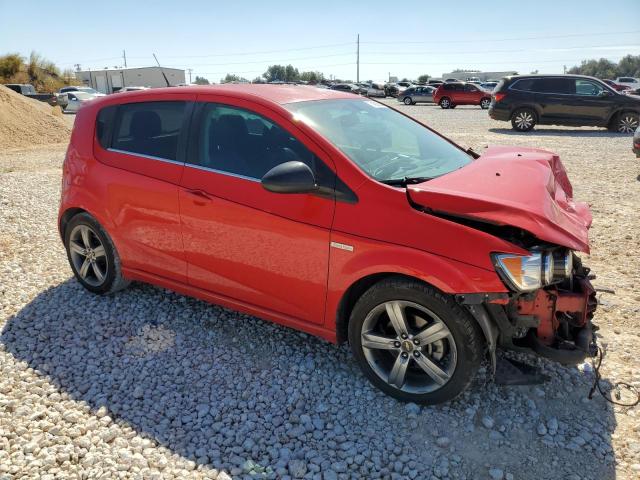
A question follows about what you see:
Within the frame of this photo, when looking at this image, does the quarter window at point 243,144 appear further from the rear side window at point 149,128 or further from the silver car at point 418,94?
the silver car at point 418,94

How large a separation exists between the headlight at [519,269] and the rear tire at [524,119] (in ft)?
51.3

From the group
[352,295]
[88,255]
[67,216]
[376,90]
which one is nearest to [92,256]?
[88,255]

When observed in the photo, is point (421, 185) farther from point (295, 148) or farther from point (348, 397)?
point (348, 397)

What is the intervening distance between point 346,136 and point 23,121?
1756cm

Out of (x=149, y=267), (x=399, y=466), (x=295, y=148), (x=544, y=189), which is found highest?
(x=295, y=148)

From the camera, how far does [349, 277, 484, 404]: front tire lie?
9.05 feet

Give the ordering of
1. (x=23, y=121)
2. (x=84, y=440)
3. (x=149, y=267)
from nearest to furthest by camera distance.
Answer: (x=84, y=440), (x=149, y=267), (x=23, y=121)

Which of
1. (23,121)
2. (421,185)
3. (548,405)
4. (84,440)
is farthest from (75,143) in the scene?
(23,121)

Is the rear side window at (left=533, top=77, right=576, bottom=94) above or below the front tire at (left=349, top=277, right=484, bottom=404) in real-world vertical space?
above

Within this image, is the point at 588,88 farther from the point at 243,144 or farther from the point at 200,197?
the point at 200,197

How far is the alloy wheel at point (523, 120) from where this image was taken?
16.6 meters

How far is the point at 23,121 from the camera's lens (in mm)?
17234

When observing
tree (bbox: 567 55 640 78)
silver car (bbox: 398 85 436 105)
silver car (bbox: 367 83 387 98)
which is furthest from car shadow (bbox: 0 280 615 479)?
tree (bbox: 567 55 640 78)

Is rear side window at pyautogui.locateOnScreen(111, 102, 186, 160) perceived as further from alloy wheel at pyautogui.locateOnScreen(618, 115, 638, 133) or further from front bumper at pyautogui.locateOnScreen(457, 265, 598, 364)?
alloy wheel at pyautogui.locateOnScreen(618, 115, 638, 133)
